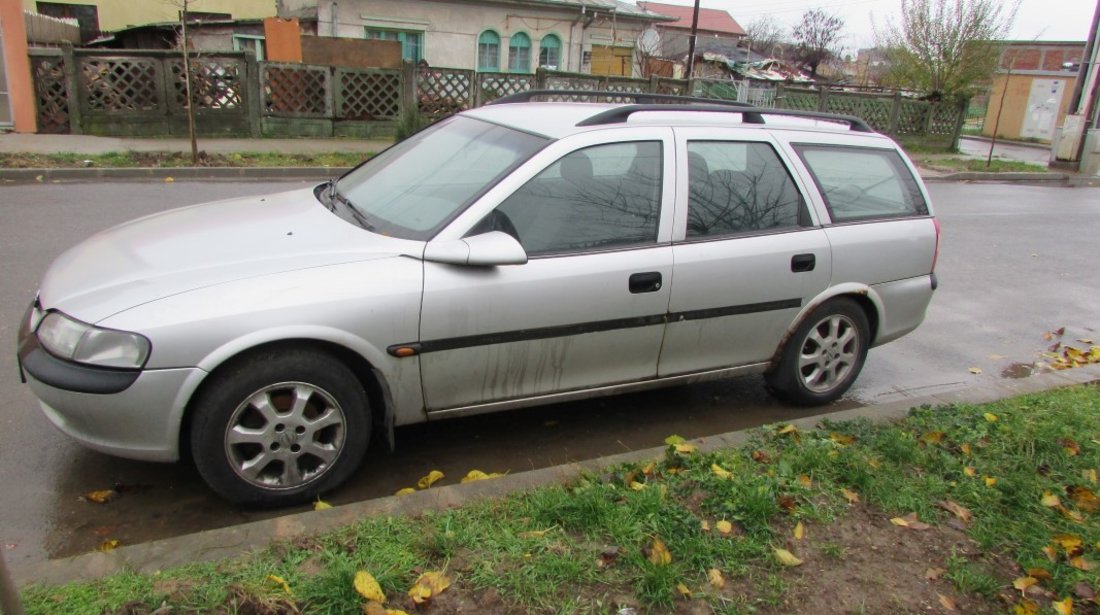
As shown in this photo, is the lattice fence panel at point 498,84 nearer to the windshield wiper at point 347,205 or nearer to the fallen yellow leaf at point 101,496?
the windshield wiper at point 347,205

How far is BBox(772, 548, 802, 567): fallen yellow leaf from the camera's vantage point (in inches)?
108

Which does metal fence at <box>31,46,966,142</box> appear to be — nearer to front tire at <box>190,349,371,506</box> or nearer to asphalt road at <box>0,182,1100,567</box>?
asphalt road at <box>0,182,1100,567</box>

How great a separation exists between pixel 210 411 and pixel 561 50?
25.9m

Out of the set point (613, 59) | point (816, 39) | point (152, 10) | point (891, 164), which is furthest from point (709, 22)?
point (891, 164)

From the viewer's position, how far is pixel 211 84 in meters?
14.7

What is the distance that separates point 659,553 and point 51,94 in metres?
15.2

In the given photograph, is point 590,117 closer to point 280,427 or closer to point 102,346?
point 280,427

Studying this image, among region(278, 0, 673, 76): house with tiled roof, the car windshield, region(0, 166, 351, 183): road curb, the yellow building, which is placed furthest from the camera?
the yellow building

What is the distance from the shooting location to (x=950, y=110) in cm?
2320

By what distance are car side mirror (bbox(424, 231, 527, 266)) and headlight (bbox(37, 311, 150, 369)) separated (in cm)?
117

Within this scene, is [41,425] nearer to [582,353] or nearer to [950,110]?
[582,353]

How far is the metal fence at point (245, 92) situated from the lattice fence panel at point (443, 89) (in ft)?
0.07

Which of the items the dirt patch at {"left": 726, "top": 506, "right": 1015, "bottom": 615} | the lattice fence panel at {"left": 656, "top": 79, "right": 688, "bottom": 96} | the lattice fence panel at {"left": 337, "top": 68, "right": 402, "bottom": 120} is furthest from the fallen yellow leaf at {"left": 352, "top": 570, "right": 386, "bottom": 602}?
the lattice fence panel at {"left": 656, "top": 79, "right": 688, "bottom": 96}

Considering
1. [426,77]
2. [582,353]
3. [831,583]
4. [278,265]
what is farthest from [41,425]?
[426,77]
